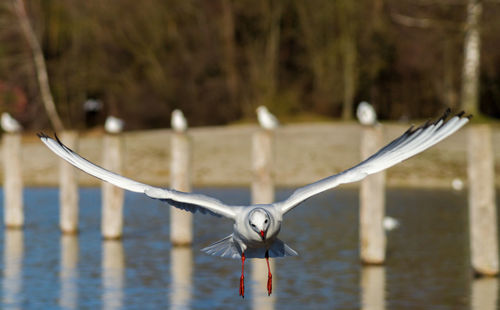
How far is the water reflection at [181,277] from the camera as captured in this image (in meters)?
15.0

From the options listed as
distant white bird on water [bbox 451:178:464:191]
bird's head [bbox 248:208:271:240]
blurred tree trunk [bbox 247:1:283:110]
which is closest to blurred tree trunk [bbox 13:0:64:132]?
blurred tree trunk [bbox 247:1:283:110]

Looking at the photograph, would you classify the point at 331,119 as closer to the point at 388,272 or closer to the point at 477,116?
the point at 477,116

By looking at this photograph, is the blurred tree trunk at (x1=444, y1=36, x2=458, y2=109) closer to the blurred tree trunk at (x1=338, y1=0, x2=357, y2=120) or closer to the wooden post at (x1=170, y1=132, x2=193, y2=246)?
the blurred tree trunk at (x1=338, y1=0, x2=357, y2=120)

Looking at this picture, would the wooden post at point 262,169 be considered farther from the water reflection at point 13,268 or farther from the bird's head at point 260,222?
the bird's head at point 260,222

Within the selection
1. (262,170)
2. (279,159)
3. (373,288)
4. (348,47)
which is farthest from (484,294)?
(348,47)

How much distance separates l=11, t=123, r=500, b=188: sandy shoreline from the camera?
117 ft

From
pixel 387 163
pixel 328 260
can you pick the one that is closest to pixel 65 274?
pixel 328 260

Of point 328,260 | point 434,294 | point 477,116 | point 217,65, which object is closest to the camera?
point 434,294

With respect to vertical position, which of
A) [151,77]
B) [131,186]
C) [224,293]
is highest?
[151,77]

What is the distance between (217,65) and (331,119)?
7.09 meters

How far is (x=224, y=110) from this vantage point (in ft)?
166

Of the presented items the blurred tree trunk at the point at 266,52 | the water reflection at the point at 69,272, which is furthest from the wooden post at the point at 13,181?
the blurred tree trunk at the point at 266,52

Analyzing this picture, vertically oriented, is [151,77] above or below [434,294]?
above

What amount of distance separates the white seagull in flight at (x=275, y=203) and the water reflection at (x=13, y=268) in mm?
5125
